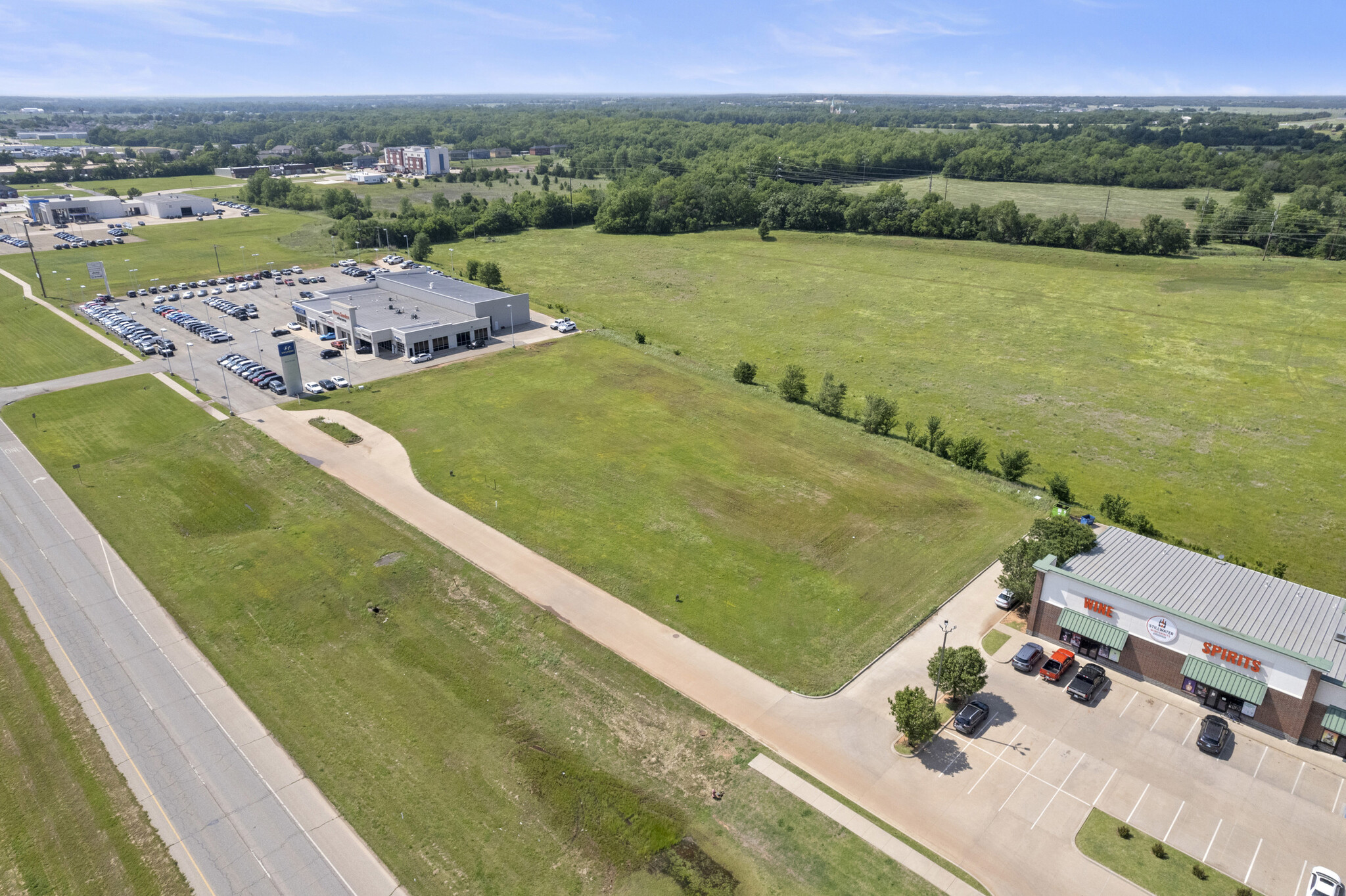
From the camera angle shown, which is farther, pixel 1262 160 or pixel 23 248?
pixel 1262 160

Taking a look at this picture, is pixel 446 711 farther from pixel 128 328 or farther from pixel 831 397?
pixel 128 328

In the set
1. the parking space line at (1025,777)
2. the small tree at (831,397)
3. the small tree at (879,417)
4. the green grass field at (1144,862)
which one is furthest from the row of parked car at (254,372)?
the green grass field at (1144,862)

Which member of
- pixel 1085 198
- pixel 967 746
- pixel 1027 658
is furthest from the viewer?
pixel 1085 198

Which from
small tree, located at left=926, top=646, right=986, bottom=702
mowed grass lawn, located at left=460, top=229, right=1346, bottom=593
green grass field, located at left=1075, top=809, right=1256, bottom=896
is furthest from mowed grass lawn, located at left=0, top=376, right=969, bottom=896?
mowed grass lawn, located at left=460, top=229, right=1346, bottom=593

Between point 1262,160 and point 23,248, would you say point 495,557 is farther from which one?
point 1262,160

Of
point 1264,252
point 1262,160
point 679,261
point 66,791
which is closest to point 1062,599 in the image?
point 66,791

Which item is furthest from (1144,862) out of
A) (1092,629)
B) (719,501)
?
(719,501)
